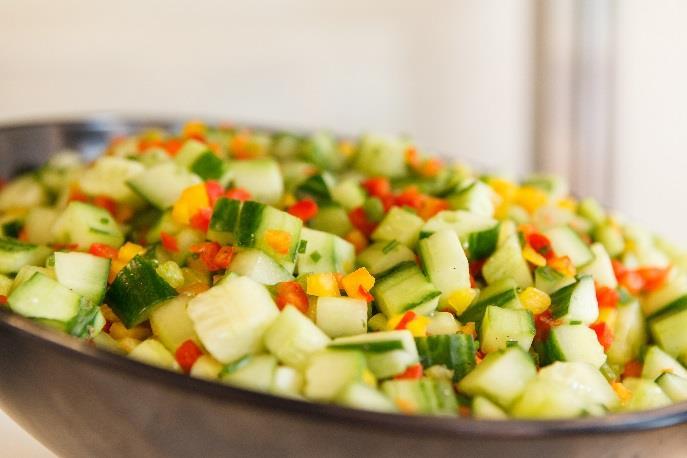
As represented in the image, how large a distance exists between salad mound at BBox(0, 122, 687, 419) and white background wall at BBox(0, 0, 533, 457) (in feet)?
3.70

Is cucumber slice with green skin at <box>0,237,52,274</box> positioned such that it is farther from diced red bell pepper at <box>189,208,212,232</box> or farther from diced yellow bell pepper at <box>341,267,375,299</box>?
diced yellow bell pepper at <box>341,267,375,299</box>

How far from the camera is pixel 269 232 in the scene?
1060 millimetres

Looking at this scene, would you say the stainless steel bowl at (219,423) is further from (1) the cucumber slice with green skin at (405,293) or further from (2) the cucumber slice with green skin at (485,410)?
(1) the cucumber slice with green skin at (405,293)

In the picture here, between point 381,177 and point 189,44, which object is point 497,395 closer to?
point 381,177

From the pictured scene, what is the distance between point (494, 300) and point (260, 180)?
441 mm

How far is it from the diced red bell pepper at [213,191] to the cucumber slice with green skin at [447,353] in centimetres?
40

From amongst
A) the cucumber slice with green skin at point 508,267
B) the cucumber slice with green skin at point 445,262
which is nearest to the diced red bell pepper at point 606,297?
the cucumber slice with green skin at point 508,267

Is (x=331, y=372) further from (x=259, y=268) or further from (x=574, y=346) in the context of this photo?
(x=574, y=346)

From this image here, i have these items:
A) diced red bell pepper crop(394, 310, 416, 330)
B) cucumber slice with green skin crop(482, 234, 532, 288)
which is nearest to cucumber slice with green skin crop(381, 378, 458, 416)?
diced red bell pepper crop(394, 310, 416, 330)

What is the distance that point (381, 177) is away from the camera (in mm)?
1548

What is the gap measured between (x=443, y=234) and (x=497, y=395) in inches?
11.1

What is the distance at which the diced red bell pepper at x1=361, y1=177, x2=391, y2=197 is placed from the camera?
139 centimetres

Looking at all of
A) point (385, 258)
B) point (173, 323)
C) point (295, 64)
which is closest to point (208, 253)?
point (173, 323)

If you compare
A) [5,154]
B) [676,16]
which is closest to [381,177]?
[5,154]
